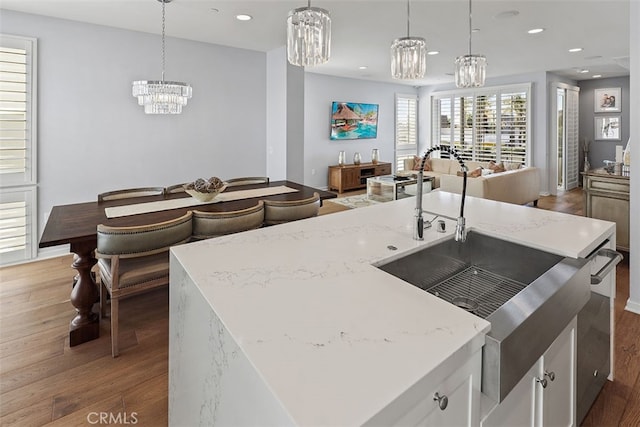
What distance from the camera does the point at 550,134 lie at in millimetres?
7383

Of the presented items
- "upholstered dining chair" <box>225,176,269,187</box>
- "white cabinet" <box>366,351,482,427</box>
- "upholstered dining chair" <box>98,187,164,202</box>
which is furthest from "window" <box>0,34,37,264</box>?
"white cabinet" <box>366,351,482,427</box>

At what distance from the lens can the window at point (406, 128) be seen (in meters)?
9.31

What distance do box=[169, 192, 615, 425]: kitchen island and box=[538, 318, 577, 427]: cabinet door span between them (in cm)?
34

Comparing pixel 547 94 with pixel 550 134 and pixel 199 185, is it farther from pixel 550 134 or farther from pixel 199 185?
pixel 199 185

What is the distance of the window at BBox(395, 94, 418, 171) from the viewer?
9314 millimetres

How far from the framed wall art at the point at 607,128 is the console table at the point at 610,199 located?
540 centimetres

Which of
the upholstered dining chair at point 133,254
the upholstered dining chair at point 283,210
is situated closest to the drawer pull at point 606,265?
the upholstered dining chair at point 283,210

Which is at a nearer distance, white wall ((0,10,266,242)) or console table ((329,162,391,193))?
white wall ((0,10,266,242))

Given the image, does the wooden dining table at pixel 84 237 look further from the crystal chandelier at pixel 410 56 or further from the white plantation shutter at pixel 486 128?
the white plantation shutter at pixel 486 128

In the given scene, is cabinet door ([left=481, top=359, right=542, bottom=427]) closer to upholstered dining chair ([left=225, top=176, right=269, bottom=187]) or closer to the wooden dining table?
the wooden dining table

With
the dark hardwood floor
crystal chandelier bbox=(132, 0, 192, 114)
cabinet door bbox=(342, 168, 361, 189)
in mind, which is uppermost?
crystal chandelier bbox=(132, 0, 192, 114)

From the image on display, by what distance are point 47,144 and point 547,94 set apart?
846cm

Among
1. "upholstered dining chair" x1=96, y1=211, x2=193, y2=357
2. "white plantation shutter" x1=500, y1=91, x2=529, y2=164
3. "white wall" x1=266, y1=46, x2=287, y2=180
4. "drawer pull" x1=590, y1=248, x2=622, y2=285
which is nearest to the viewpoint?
"drawer pull" x1=590, y1=248, x2=622, y2=285

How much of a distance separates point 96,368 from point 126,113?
10.7 ft
